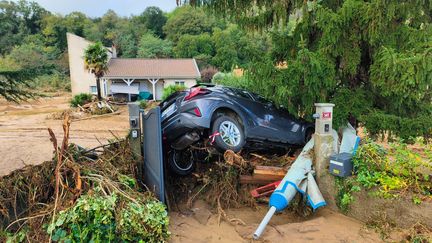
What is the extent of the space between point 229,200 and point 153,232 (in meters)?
2.00

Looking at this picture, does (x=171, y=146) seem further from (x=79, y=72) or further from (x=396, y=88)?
(x=79, y=72)

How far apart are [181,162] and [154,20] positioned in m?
64.4

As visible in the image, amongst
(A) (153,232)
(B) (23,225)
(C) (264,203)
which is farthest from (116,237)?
(C) (264,203)

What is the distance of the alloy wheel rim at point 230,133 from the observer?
5.57 meters

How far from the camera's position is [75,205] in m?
3.99

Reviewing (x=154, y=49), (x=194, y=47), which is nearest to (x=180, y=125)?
(x=194, y=47)

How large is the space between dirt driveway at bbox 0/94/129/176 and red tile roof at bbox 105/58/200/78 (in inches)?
214

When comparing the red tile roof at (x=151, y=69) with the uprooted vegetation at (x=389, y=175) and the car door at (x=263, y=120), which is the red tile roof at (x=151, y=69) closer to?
the car door at (x=263, y=120)

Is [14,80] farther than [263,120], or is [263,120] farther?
[14,80]

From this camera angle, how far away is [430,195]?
4.17 metres

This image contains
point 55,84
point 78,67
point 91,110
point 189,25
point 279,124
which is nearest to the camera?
point 279,124

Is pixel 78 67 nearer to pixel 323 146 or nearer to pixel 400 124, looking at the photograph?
pixel 323 146

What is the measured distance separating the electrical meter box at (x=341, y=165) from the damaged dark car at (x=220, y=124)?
1.39m

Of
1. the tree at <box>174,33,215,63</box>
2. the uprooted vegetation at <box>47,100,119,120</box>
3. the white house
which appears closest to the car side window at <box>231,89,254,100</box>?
the uprooted vegetation at <box>47,100,119,120</box>
